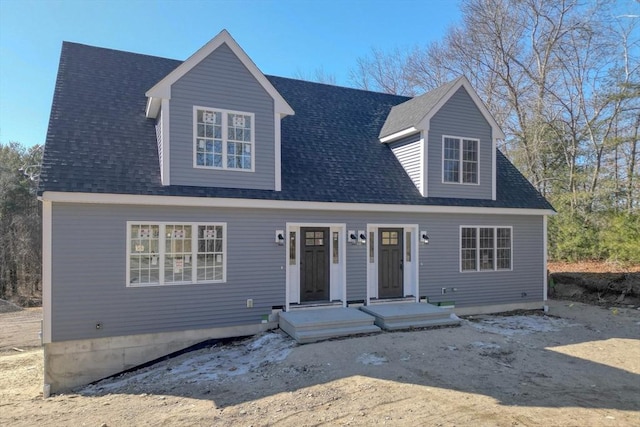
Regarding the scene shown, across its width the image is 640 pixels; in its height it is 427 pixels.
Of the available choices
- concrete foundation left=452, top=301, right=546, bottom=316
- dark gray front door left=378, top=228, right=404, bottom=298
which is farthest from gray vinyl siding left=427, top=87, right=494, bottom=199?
concrete foundation left=452, top=301, right=546, bottom=316

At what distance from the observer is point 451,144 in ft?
37.7

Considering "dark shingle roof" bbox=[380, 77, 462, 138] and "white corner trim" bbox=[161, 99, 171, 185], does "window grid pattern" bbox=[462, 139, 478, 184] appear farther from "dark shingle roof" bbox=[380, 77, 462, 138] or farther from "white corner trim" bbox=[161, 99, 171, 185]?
"white corner trim" bbox=[161, 99, 171, 185]

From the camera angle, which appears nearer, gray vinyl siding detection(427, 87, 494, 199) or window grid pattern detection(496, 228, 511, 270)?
gray vinyl siding detection(427, 87, 494, 199)

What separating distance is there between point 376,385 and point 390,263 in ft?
16.5

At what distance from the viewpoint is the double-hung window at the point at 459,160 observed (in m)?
11.4

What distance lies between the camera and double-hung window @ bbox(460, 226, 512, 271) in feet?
37.4

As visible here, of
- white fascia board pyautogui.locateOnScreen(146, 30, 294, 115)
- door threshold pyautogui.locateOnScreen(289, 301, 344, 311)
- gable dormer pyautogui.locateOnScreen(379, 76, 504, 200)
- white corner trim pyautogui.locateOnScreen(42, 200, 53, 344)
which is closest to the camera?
white corner trim pyautogui.locateOnScreen(42, 200, 53, 344)

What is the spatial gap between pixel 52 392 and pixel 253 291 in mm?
4281

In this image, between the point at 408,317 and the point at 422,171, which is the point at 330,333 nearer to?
the point at 408,317

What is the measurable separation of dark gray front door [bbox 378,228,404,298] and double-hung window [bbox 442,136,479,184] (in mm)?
2297

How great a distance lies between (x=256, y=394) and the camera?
607cm

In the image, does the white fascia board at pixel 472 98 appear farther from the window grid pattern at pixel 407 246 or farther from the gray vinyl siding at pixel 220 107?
the gray vinyl siding at pixel 220 107

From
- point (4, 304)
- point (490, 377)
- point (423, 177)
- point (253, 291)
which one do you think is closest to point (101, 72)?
point (253, 291)

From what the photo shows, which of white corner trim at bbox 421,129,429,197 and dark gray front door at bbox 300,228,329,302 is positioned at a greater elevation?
white corner trim at bbox 421,129,429,197
